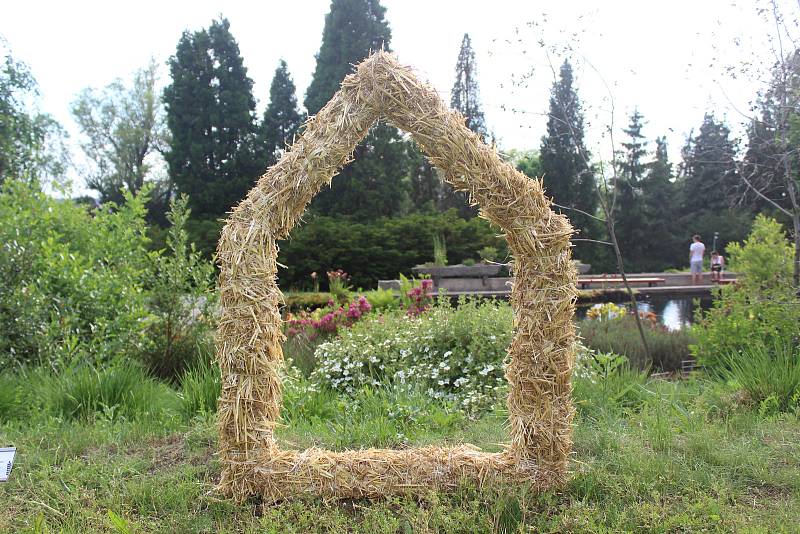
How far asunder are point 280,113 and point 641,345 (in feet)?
65.3

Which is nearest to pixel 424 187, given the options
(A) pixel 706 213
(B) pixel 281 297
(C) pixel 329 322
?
(A) pixel 706 213

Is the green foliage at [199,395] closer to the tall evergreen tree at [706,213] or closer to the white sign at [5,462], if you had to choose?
the white sign at [5,462]

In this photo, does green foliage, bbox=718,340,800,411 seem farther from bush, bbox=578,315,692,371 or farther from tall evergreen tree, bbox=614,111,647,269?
tall evergreen tree, bbox=614,111,647,269

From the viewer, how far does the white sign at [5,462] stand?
2.70 m

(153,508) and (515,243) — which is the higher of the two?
(515,243)

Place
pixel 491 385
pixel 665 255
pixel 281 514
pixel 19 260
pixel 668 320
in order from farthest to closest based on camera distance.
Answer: pixel 665 255 < pixel 668 320 < pixel 19 260 < pixel 491 385 < pixel 281 514

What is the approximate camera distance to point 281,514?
2820 mm

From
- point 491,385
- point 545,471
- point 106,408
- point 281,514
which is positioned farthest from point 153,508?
point 491,385

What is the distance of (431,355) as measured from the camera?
5387mm

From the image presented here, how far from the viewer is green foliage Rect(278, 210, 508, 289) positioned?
683 inches

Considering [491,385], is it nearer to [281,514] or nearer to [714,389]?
[714,389]

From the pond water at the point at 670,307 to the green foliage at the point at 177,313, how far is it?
754 centimetres

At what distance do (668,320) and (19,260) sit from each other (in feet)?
35.3

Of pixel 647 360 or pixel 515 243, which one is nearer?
pixel 515 243
